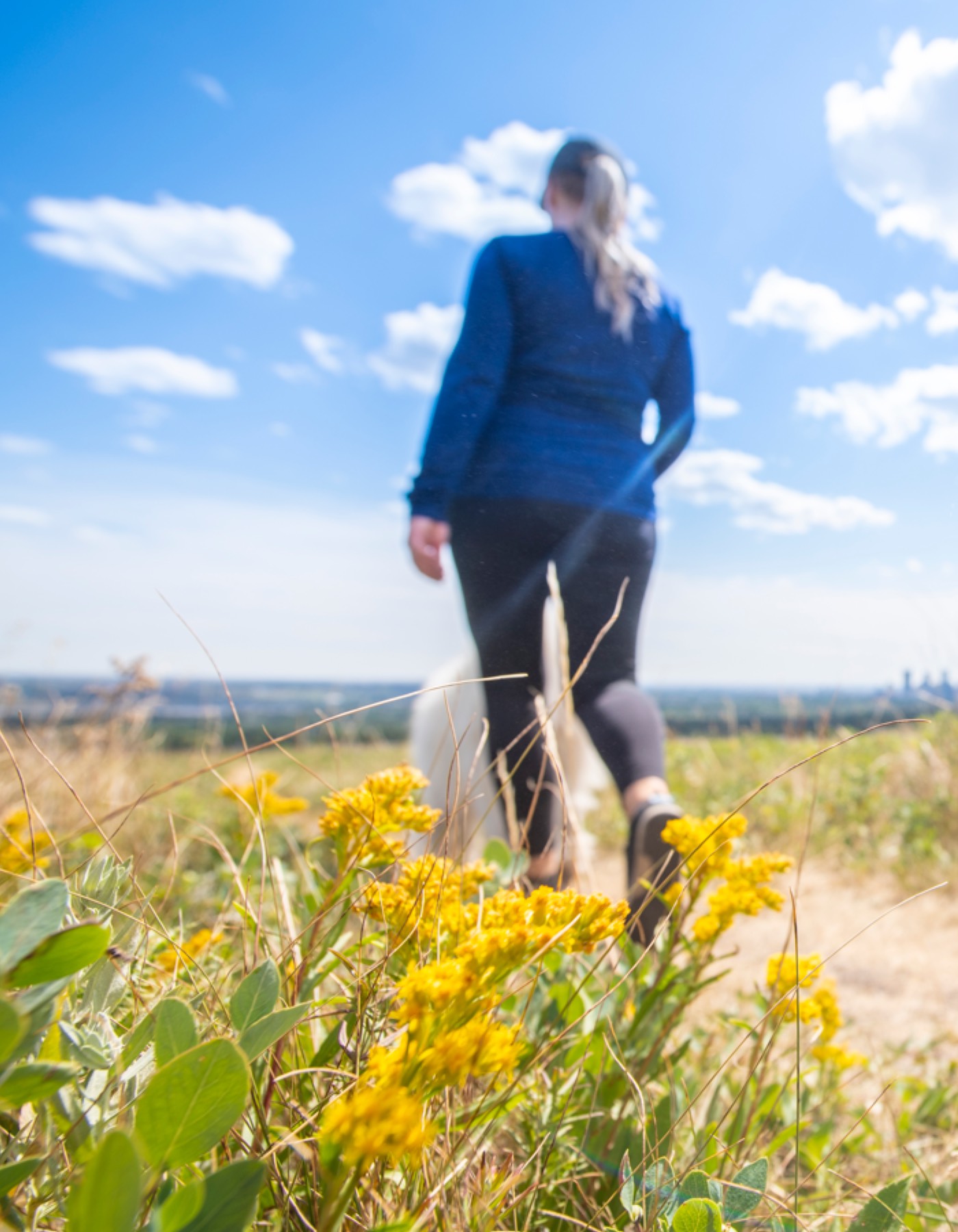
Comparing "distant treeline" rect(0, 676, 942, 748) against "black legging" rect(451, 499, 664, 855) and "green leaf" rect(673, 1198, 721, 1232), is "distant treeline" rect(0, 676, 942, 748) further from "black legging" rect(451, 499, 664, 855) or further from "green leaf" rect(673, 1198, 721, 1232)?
"green leaf" rect(673, 1198, 721, 1232)

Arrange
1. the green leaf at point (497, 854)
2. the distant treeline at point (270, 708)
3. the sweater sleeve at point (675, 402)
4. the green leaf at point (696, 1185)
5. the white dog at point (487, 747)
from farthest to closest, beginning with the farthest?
the distant treeline at point (270, 708) < the sweater sleeve at point (675, 402) < the green leaf at point (497, 854) < the white dog at point (487, 747) < the green leaf at point (696, 1185)

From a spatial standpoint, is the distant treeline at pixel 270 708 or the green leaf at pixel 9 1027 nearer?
the green leaf at pixel 9 1027

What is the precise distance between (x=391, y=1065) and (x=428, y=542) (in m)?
1.38

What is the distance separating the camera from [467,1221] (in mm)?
494

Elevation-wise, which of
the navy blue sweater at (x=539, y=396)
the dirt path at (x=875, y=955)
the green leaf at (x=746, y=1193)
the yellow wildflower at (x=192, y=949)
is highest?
the navy blue sweater at (x=539, y=396)

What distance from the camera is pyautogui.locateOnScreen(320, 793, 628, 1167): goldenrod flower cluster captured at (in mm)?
324

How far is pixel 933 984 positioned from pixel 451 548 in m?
1.45

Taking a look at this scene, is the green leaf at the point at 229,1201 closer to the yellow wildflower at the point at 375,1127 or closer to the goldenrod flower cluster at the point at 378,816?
the yellow wildflower at the point at 375,1127

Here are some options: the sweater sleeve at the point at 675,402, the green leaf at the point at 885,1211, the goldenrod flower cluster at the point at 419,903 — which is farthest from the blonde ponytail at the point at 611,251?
the green leaf at the point at 885,1211

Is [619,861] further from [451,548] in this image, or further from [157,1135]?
[157,1135]

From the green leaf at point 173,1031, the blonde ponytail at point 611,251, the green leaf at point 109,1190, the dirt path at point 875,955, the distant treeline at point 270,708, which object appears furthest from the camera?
the distant treeline at point 270,708

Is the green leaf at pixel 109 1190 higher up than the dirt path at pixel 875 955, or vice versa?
the green leaf at pixel 109 1190

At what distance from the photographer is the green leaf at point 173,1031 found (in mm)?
402

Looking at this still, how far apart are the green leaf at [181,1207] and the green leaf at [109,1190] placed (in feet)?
0.06
